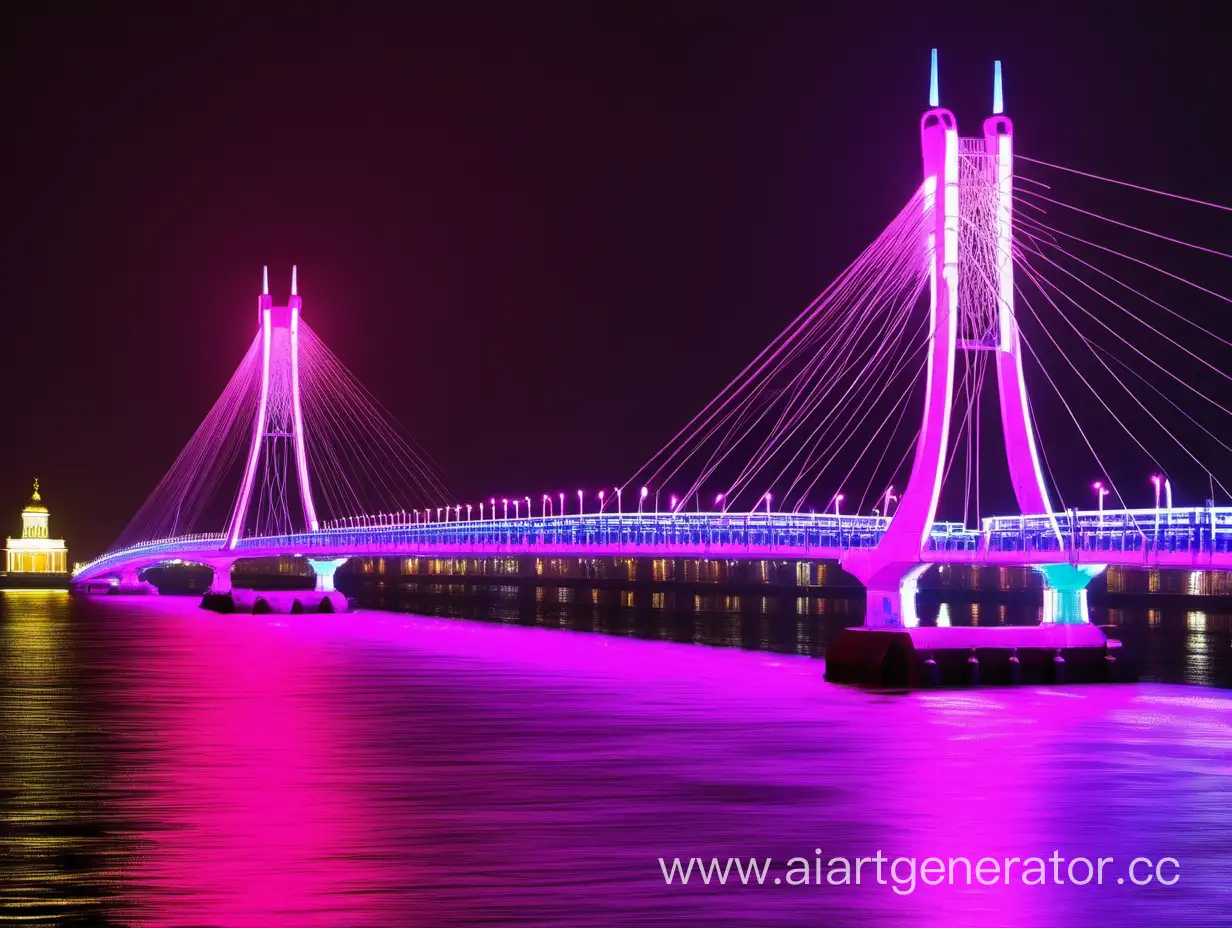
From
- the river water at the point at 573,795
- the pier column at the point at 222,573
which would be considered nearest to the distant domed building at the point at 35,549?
the pier column at the point at 222,573

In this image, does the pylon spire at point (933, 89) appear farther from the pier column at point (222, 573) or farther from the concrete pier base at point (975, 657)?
the pier column at point (222, 573)

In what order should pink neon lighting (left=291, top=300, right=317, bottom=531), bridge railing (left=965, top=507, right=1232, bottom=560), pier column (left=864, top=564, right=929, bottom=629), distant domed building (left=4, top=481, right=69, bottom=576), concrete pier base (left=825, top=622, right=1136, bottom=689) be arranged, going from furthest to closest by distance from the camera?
distant domed building (left=4, top=481, right=69, bottom=576) < pink neon lighting (left=291, top=300, right=317, bottom=531) < pier column (left=864, top=564, right=929, bottom=629) < concrete pier base (left=825, top=622, right=1136, bottom=689) < bridge railing (left=965, top=507, right=1232, bottom=560)

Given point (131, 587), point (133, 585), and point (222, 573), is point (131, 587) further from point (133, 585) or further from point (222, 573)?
point (222, 573)

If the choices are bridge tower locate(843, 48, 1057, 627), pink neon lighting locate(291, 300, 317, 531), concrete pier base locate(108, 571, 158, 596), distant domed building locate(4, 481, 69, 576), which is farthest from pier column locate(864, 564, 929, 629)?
distant domed building locate(4, 481, 69, 576)

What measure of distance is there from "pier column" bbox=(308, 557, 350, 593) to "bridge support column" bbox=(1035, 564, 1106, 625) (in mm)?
43088

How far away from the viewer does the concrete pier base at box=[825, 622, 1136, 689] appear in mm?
35625

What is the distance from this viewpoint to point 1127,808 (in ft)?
63.5

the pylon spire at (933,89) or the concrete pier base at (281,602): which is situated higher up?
the pylon spire at (933,89)

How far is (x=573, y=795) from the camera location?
64.5 feet

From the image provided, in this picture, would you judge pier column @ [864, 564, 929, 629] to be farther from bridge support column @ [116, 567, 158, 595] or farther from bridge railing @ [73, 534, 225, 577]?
bridge support column @ [116, 567, 158, 595]

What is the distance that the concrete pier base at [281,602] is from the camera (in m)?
78.9

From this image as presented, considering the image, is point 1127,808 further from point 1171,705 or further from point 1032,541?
point 1032,541

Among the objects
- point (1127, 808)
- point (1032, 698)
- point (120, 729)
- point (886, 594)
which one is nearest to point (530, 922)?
point (1127, 808)

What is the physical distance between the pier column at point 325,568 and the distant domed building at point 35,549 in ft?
367
